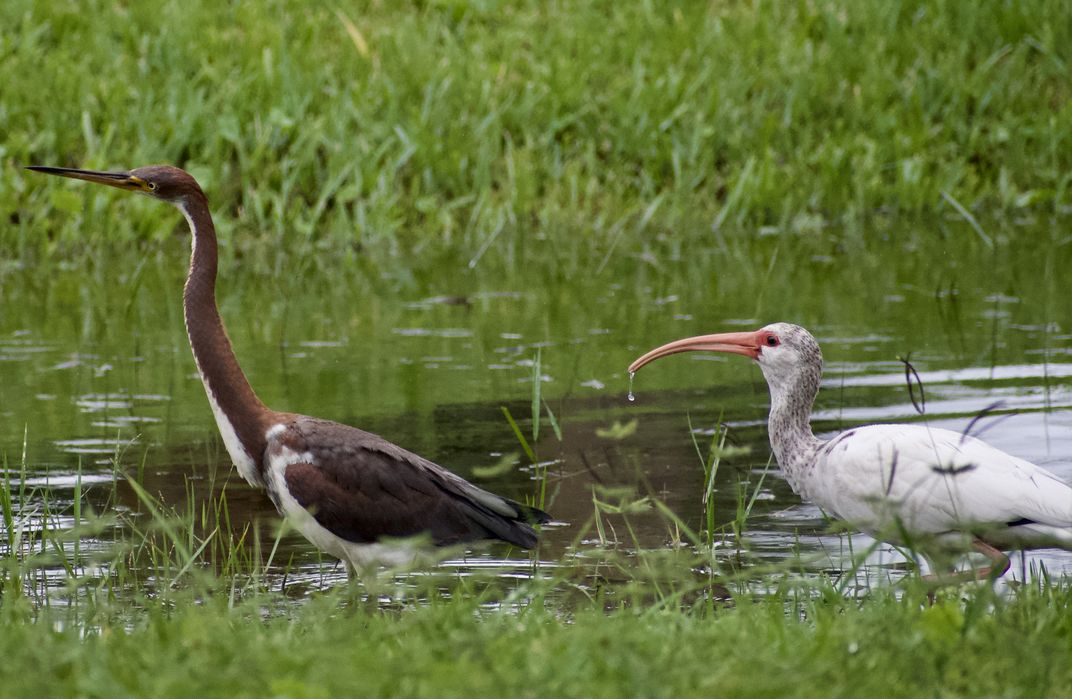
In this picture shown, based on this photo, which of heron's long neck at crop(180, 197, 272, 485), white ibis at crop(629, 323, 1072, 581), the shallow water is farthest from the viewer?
the shallow water

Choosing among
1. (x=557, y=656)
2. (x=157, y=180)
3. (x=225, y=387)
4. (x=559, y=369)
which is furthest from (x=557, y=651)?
(x=559, y=369)

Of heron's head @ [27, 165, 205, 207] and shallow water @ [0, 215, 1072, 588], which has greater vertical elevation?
heron's head @ [27, 165, 205, 207]

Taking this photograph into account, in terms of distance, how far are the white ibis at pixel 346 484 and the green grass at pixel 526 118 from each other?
5.92 metres

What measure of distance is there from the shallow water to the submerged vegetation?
35 millimetres

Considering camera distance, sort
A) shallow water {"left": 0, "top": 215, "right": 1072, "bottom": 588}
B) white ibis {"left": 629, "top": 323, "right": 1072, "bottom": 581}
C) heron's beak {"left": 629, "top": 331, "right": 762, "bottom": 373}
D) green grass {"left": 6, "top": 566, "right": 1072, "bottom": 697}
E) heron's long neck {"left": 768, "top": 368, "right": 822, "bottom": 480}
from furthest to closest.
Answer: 1. shallow water {"left": 0, "top": 215, "right": 1072, "bottom": 588}
2. heron's beak {"left": 629, "top": 331, "right": 762, "bottom": 373}
3. heron's long neck {"left": 768, "top": 368, "right": 822, "bottom": 480}
4. white ibis {"left": 629, "top": 323, "right": 1072, "bottom": 581}
5. green grass {"left": 6, "top": 566, "right": 1072, "bottom": 697}

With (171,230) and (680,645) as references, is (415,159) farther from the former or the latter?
(680,645)

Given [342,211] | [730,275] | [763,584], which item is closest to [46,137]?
[342,211]

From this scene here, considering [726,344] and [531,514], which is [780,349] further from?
[531,514]

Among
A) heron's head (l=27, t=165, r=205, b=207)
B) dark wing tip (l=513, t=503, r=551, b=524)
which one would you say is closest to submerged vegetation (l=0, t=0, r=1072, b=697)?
dark wing tip (l=513, t=503, r=551, b=524)

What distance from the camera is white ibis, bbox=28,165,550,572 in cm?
575

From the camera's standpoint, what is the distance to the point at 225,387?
232 inches

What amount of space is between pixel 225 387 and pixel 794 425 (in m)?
2.08

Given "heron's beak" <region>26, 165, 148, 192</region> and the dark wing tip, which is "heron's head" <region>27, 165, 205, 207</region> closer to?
"heron's beak" <region>26, 165, 148, 192</region>

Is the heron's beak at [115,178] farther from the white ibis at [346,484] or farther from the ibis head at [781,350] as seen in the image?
the ibis head at [781,350]
